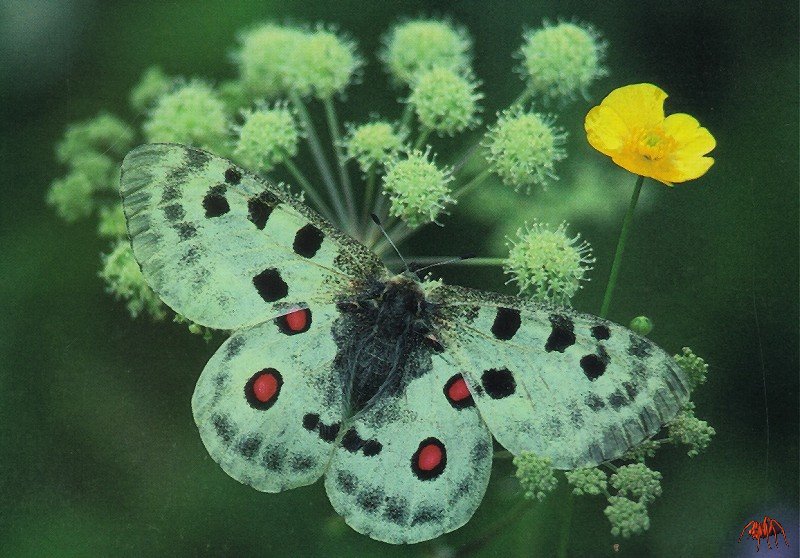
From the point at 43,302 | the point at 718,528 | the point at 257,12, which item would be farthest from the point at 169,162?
the point at 718,528

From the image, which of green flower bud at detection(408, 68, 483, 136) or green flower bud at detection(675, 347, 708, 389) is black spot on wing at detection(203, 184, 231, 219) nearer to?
green flower bud at detection(408, 68, 483, 136)

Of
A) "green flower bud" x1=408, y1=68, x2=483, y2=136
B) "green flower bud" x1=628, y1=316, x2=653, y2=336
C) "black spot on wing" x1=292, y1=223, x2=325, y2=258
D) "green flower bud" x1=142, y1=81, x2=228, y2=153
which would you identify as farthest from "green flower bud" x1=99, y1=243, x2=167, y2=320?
"green flower bud" x1=628, y1=316, x2=653, y2=336

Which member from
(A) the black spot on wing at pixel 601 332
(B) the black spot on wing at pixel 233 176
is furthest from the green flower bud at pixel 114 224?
(A) the black spot on wing at pixel 601 332

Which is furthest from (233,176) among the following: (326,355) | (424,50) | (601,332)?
(424,50)

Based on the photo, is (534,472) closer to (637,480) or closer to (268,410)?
(637,480)

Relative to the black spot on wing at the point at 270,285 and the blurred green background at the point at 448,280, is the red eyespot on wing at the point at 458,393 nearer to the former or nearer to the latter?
the blurred green background at the point at 448,280

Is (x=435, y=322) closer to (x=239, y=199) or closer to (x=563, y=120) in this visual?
(x=239, y=199)

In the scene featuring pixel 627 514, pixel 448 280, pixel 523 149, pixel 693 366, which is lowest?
pixel 627 514
